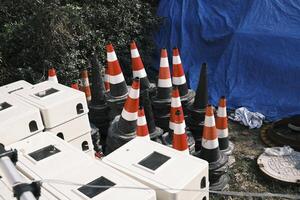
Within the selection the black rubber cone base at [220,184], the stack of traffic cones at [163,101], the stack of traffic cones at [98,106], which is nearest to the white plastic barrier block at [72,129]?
the stack of traffic cones at [98,106]

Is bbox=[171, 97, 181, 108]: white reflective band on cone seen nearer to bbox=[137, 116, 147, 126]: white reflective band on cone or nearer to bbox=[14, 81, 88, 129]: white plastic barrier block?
bbox=[137, 116, 147, 126]: white reflective band on cone

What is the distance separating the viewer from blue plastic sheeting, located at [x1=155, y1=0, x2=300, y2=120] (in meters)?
5.53

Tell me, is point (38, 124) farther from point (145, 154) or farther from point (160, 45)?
point (160, 45)

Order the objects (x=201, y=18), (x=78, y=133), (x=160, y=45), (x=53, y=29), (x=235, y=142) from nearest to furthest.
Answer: (x=78, y=133), (x=235, y=142), (x=53, y=29), (x=201, y=18), (x=160, y=45)

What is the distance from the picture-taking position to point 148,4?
24.4 feet

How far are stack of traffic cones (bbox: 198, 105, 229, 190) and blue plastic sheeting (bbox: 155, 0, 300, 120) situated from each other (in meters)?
1.95

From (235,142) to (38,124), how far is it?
2.79m

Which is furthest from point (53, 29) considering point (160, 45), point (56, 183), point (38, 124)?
point (56, 183)

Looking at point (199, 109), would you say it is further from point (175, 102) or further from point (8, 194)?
point (8, 194)

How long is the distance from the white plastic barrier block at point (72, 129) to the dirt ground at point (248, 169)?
151 centimetres

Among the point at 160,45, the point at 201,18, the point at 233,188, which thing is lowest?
the point at 233,188

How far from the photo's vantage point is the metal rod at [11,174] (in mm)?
1493

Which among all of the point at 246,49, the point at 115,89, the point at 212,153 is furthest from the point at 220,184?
the point at 246,49

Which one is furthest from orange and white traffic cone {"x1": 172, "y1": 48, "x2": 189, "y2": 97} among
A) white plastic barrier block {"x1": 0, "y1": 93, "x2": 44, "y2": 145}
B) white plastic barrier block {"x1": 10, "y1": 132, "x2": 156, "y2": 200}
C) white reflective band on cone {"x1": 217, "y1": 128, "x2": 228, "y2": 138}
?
white plastic barrier block {"x1": 10, "y1": 132, "x2": 156, "y2": 200}
